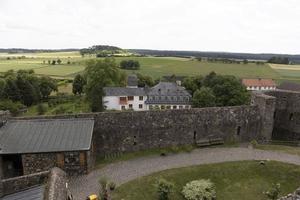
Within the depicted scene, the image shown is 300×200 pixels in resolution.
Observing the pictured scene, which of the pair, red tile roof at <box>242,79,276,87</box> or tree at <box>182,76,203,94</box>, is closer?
tree at <box>182,76,203,94</box>

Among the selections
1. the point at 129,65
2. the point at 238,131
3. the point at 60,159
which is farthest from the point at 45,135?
the point at 129,65

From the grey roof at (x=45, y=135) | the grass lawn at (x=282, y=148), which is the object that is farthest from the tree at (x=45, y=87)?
the grass lawn at (x=282, y=148)

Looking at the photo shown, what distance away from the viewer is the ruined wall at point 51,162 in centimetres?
1841

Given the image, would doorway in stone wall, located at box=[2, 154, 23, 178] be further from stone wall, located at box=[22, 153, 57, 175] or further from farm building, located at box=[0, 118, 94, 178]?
stone wall, located at box=[22, 153, 57, 175]

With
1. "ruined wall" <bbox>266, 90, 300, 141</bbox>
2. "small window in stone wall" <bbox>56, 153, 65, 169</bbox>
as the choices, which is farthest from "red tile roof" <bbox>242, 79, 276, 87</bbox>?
"small window in stone wall" <bbox>56, 153, 65, 169</bbox>

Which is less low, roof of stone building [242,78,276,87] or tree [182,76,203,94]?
tree [182,76,203,94]

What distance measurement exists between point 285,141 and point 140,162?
42.6ft

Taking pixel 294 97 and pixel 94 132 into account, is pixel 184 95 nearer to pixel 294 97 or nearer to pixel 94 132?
pixel 294 97

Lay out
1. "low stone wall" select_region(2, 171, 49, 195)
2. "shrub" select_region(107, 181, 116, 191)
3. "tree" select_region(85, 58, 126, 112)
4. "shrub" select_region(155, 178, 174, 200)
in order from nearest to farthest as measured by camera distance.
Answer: "low stone wall" select_region(2, 171, 49, 195) → "shrub" select_region(155, 178, 174, 200) → "shrub" select_region(107, 181, 116, 191) → "tree" select_region(85, 58, 126, 112)

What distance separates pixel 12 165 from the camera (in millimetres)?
19047

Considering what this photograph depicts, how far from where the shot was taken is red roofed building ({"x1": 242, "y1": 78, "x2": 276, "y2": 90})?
100 metres

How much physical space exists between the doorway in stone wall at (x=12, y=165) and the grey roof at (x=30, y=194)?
778cm

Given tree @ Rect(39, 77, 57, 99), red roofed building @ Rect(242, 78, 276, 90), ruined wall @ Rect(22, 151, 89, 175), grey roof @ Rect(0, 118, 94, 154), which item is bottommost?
red roofed building @ Rect(242, 78, 276, 90)

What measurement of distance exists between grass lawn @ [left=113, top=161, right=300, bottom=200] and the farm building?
342 cm
